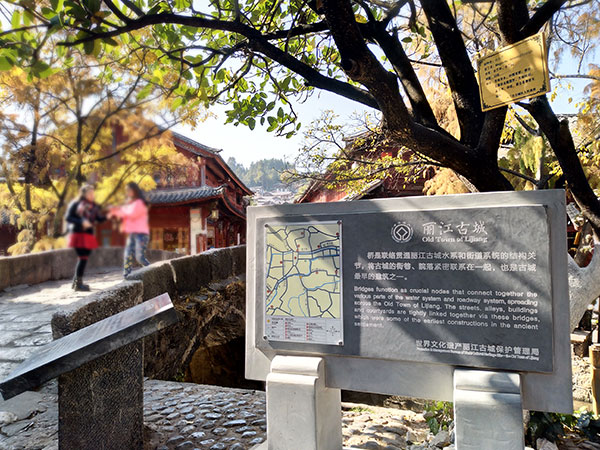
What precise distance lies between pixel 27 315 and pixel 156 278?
2066 mm

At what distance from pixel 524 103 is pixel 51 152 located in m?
3.61

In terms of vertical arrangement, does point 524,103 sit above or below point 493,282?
above

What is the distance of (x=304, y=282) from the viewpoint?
2482 millimetres

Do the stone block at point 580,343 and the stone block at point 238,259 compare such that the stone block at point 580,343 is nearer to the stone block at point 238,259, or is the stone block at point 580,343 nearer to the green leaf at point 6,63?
the stone block at point 238,259

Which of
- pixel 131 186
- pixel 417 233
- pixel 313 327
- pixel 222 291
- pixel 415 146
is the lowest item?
pixel 222 291

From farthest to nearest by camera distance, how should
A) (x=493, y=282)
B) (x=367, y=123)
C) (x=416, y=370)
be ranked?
(x=367, y=123) → (x=416, y=370) → (x=493, y=282)

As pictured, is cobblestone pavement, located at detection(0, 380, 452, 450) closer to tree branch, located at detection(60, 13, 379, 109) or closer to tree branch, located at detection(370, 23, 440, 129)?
tree branch, located at detection(370, 23, 440, 129)

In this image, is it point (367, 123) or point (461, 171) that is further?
point (367, 123)

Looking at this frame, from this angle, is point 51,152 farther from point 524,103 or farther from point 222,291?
point 222,291

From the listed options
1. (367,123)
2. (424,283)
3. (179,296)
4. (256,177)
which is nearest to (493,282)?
(424,283)

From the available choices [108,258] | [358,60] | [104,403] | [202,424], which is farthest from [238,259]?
[358,60]

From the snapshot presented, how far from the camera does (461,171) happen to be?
299 cm

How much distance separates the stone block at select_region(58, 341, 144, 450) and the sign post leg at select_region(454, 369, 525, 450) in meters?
2.19

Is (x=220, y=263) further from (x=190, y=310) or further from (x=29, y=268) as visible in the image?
(x=29, y=268)
